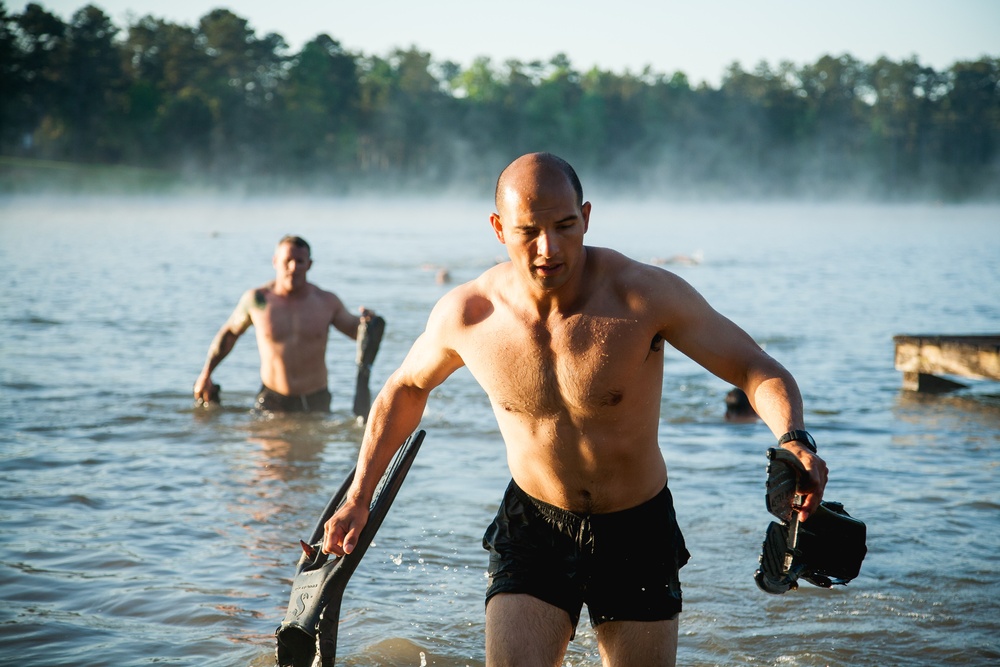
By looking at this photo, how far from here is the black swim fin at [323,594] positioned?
11.2 ft

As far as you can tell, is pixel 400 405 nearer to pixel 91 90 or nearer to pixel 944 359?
pixel 944 359

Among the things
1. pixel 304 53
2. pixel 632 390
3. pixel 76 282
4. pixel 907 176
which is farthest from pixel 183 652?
pixel 907 176

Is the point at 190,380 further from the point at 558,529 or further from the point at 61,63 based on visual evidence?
the point at 61,63

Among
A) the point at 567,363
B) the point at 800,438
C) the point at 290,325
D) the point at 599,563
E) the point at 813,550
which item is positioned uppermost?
the point at 567,363

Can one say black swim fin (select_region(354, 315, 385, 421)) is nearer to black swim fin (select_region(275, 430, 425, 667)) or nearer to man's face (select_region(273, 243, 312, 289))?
man's face (select_region(273, 243, 312, 289))

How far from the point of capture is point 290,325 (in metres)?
8.18

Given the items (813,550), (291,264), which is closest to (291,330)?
(291,264)

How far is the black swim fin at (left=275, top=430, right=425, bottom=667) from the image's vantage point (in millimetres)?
3400

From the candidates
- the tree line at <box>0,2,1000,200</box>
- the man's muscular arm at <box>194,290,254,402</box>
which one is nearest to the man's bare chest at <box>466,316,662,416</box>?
the man's muscular arm at <box>194,290,254,402</box>

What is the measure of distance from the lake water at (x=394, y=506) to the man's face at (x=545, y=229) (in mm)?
2024

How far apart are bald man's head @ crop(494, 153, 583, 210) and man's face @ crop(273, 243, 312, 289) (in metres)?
5.28

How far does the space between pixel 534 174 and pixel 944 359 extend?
7854 millimetres

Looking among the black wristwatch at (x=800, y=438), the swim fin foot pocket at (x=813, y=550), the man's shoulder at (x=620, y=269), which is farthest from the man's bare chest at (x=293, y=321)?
the black wristwatch at (x=800, y=438)

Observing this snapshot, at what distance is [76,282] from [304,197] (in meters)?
54.1
